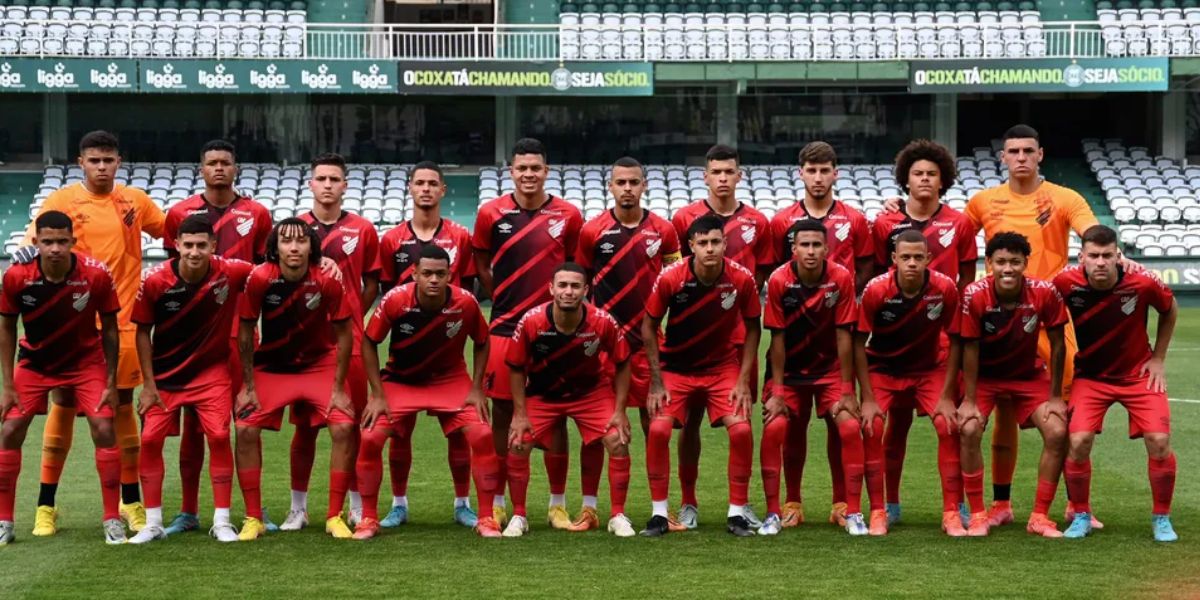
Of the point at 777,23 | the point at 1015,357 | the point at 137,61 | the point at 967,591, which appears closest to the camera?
the point at 967,591

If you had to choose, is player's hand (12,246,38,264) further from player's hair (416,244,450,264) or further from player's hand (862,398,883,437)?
player's hand (862,398,883,437)

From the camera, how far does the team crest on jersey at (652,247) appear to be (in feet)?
29.3

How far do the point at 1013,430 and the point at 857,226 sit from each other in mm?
1381

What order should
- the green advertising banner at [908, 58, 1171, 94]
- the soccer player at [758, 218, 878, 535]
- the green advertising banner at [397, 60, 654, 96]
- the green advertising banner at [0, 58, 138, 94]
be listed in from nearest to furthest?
the soccer player at [758, 218, 878, 535] → the green advertising banner at [0, 58, 138, 94] → the green advertising banner at [908, 58, 1171, 94] → the green advertising banner at [397, 60, 654, 96]

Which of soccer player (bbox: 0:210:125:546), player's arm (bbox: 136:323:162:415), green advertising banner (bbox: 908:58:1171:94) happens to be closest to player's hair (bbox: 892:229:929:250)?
player's arm (bbox: 136:323:162:415)

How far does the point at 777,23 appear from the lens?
3222 centimetres

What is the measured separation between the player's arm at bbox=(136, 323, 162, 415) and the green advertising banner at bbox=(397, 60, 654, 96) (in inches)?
853

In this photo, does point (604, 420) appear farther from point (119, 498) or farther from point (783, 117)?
point (783, 117)

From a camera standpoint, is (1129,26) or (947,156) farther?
(1129,26)

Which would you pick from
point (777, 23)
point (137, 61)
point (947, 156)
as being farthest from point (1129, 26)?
point (947, 156)

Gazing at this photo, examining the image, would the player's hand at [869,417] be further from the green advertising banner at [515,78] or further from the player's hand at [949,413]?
the green advertising banner at [515,78]

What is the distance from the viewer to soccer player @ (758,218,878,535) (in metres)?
8.34

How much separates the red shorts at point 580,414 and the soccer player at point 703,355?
0.85 feet

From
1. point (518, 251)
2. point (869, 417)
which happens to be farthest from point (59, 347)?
point (869, 417)
